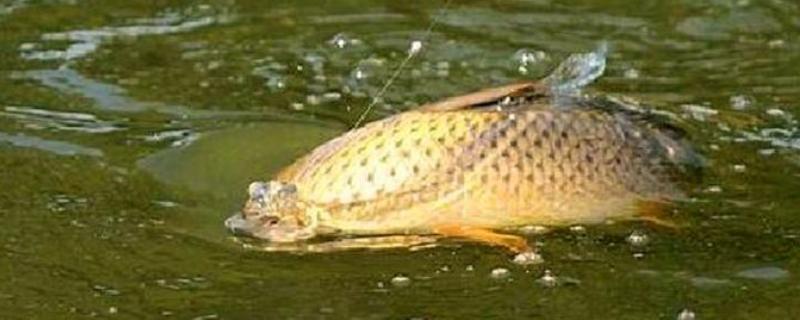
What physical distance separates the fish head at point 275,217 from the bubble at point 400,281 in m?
0.40

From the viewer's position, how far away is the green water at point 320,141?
185 inches

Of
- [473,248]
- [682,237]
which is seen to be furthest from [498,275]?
[682,237]

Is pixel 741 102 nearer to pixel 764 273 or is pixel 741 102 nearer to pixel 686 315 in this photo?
pixel 764 273

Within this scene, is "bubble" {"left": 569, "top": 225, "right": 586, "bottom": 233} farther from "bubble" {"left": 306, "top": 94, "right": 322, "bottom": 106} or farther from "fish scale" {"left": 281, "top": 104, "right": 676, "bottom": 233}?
"bubble" {"left": 306, "top": 94, "right": 322, "bottom": 106}

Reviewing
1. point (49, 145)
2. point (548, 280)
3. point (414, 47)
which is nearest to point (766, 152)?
point (548, 280)

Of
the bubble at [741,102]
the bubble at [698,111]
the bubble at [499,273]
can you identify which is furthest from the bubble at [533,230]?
the bubble at [741,102]

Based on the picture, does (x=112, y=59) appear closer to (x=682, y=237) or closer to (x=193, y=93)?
(x=193, y=93)

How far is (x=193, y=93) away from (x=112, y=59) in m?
0.59

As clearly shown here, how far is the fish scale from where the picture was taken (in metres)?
5.16

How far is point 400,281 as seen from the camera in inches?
188

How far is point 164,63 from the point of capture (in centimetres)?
736

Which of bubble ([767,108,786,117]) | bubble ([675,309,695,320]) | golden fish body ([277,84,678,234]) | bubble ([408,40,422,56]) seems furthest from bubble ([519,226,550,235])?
bubble ([408,40,422,56])

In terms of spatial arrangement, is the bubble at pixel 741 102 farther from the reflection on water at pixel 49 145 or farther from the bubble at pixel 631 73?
the reflection on water at pixel 49 145

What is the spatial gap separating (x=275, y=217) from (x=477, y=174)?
0.52 metres
